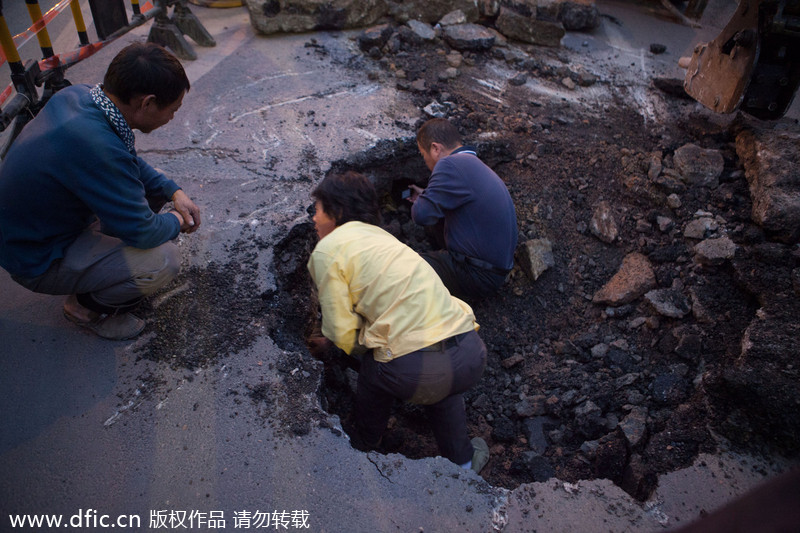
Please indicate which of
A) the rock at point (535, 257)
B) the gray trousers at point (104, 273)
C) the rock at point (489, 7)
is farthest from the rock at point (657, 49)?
the gray trousers at point (104, 273)

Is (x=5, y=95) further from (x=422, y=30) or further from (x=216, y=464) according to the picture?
(x=422, y=30)

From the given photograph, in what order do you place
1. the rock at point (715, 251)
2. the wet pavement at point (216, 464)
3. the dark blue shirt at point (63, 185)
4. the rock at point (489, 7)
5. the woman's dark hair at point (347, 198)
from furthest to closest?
the rock at point (489, 7), the rock at point (715, 251), the woman's dark hair at point (347, 198), the dark blue shirt at point (63, 185), the wet pavement at point (216, 464)

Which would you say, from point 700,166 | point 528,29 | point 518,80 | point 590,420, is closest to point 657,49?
point 528,29

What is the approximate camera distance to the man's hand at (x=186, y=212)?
9.45ft

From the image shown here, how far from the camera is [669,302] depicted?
10.8 ft

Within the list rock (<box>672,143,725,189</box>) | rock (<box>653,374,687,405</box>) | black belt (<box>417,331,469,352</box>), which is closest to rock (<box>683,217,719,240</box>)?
rock (<box>672,143,725,189</box>)

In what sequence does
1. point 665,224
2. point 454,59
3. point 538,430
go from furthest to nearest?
point 454,59, point 665,224, point 538,430

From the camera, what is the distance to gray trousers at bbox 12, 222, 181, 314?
2619mm

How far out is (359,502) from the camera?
222cm

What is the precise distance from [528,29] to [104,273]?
5.46 metres

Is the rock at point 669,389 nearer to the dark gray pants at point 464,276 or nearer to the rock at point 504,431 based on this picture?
the rock at point 504,431

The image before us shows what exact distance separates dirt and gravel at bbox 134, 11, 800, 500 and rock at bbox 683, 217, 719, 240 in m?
0.03

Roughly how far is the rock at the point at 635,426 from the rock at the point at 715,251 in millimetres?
1230

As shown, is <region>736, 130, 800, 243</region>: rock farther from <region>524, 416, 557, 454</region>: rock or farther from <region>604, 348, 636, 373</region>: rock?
<region>524, 416, 557, 454</region>: rock
